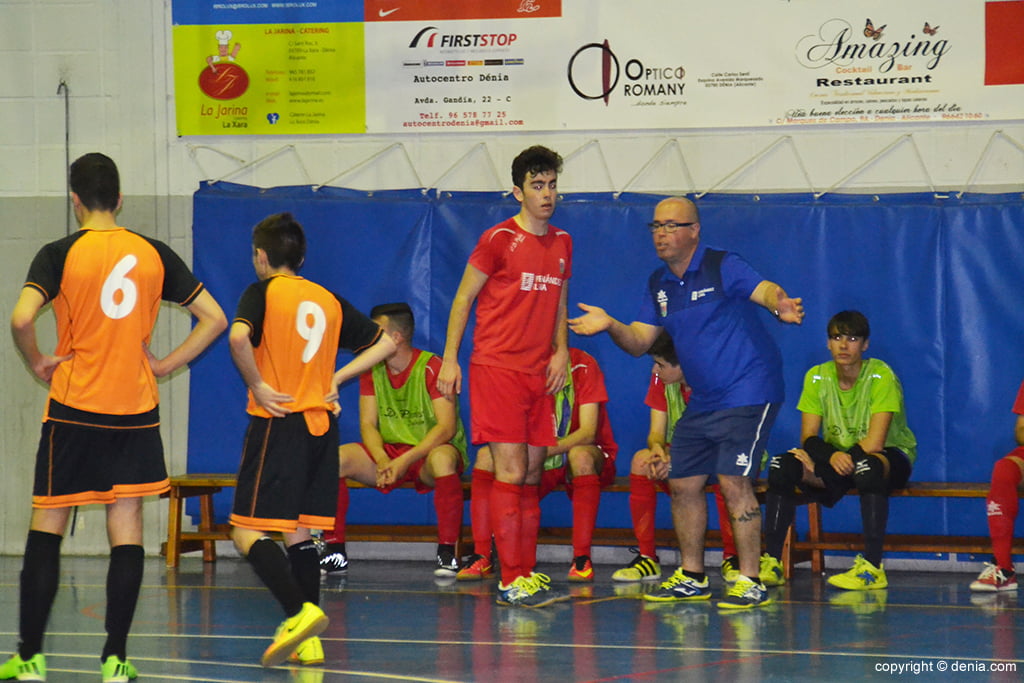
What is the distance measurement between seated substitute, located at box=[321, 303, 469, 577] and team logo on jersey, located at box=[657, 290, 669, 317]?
184 cm

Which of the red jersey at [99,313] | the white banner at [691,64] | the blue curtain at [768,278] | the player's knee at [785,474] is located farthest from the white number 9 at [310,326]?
the white banner at [691,64]

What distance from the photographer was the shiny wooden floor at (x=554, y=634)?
4770mm

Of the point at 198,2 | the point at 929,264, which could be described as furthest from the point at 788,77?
the point at 198,2

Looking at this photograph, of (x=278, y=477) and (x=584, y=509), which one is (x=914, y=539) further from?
(x=278, y=477)

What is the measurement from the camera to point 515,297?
641 centimetres

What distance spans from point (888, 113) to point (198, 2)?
16.0 feet

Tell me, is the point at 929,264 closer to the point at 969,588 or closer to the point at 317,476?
the point at 969,588

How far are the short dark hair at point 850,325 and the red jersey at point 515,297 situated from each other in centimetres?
203

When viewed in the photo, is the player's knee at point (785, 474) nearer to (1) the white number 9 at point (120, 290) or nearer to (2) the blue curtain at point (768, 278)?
(2) the blue curtain at point (768, 278)

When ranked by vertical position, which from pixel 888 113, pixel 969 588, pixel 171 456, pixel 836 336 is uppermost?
pixel 888 113

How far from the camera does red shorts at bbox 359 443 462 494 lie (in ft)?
26.4

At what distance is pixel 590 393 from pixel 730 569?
55.4 inches

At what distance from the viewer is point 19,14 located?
30.0 feet

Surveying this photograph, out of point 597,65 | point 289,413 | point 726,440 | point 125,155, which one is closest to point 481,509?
point 726,440
